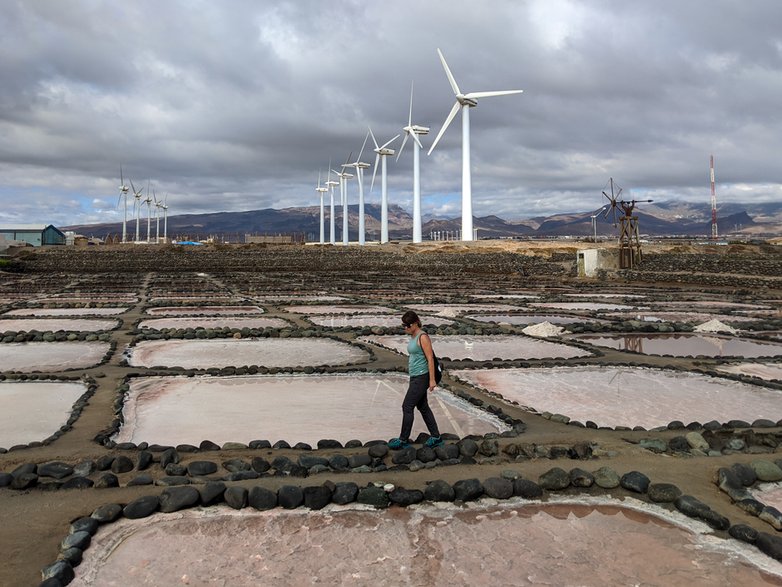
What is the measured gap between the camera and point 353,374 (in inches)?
419

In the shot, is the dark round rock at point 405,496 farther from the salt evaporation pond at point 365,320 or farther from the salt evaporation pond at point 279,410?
the salt evaporation pond at point 365,320

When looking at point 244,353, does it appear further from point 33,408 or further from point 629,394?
point 629,394

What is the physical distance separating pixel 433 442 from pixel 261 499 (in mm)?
2082

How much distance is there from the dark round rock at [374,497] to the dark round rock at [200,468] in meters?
1.49

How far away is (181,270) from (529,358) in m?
43.1

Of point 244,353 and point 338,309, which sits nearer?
point 244,353

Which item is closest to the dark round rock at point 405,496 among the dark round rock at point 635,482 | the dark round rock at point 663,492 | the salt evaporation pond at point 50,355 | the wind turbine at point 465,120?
the dark round rock at point 635,482

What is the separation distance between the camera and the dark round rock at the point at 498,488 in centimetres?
→ 558

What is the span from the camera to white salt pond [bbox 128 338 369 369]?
11.8 m

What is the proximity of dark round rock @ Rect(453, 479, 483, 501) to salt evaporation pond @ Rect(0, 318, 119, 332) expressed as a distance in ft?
42.9

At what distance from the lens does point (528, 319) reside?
61.8ft

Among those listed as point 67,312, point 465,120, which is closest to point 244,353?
point 67,312

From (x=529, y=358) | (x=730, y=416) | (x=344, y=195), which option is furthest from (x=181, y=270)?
(x=344, y=195)

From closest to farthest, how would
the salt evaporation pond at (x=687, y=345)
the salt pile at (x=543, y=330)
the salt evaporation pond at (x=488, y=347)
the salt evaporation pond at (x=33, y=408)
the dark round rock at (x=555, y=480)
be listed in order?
the dark round rock at (x=555, y=480)
the salt evaporation pond at (x=33, y=408)
the salt evaporation pond at (x=488, y=347)
the salt evaporation pond at (x=687, y=345)
the salt pile at (x=543, y=330)
